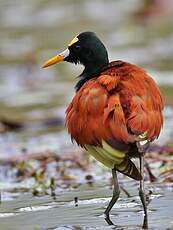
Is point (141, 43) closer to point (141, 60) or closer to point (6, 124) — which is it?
point (141, 60)

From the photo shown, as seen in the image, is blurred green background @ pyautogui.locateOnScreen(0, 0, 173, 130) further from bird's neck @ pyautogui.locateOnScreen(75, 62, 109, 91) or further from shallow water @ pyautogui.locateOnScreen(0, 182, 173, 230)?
bird's neck @ pyautogui.locateOnScreen(75, 62, 109, 91)

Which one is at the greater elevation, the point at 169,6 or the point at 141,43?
the point at 169,6

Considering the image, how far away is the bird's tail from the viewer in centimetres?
688

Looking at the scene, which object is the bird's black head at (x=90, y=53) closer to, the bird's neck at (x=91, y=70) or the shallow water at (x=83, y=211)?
the bird's neck at (x=91, y=70)

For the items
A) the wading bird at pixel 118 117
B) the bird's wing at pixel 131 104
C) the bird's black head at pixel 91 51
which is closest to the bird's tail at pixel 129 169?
the wading bird at pixel 118 117

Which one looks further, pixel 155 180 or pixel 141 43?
pixel 141 43

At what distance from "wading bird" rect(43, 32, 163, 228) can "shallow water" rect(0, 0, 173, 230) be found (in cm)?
40

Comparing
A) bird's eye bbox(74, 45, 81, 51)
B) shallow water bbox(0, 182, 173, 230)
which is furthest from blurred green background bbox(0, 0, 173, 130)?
bird's eye bbox(74, 45, 81, 51)

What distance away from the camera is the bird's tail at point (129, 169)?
271 inches

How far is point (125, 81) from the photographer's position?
7.11m

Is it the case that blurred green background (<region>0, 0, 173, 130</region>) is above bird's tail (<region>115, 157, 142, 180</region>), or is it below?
above

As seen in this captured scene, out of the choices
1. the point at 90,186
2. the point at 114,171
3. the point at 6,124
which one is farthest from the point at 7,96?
the point at 114,171

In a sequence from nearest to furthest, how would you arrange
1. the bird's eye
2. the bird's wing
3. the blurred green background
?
1. the bird's wing
2. the bird's eye
3. the blurred green background

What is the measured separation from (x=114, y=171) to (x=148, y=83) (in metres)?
0.69
